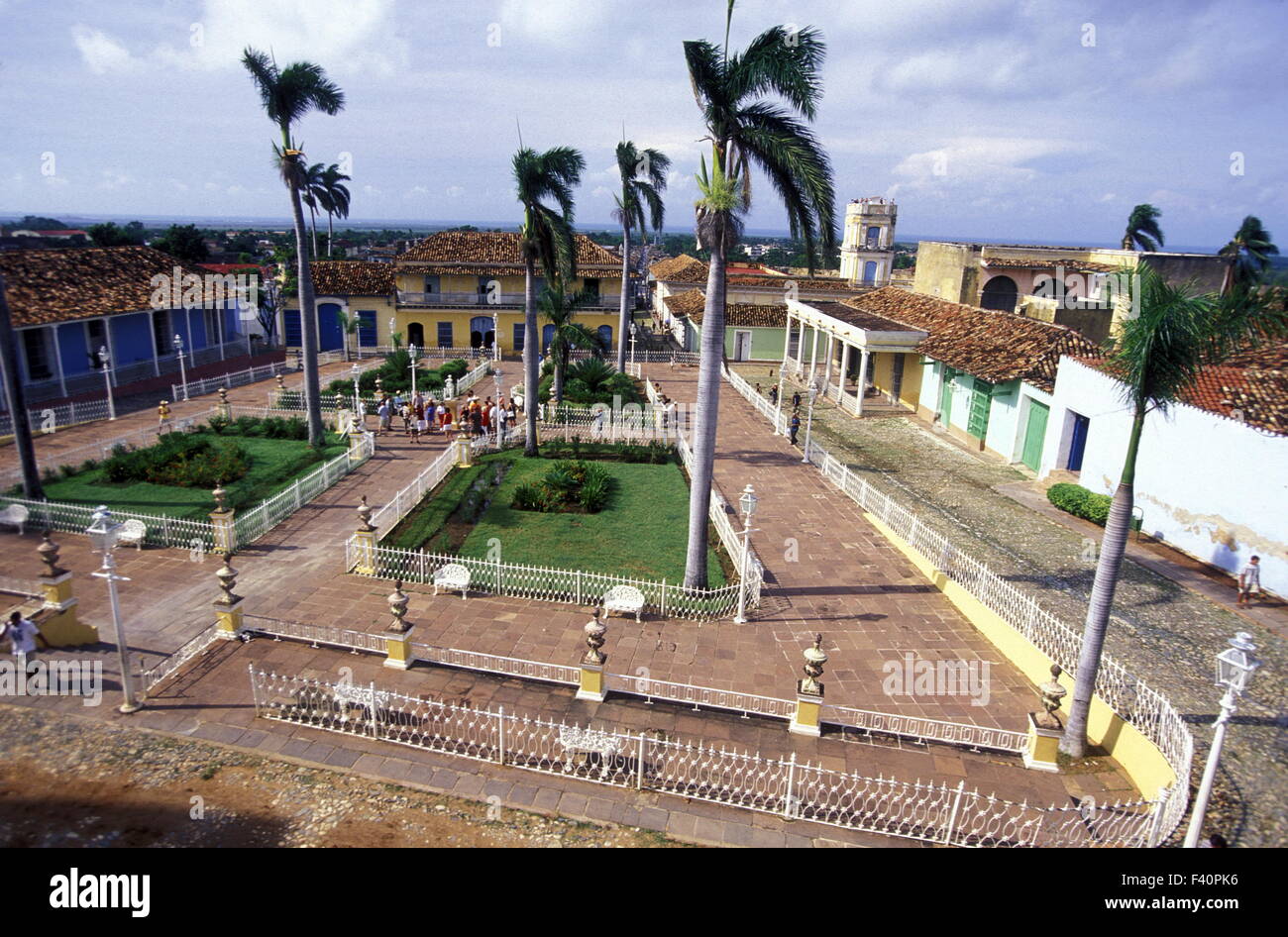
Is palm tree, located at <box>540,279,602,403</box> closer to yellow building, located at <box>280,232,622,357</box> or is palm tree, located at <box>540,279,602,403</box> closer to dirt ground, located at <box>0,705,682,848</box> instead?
yellow building, located at <box>280,232,622,357</box>

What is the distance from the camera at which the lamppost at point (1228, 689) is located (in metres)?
6.53

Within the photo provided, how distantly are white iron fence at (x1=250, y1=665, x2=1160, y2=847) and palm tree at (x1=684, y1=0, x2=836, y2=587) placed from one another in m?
5.19

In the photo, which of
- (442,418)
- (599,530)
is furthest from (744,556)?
(442,418)

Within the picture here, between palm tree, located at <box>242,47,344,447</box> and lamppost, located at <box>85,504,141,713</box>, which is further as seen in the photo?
palm tree, located at <box>242,47,344,447</box>

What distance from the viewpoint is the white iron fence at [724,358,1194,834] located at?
25.8ft

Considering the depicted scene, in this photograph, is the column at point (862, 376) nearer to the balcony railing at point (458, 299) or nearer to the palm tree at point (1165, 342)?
the balcony railing at point (458, 299)

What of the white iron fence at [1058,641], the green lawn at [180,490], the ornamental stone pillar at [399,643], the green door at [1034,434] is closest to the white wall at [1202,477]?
the green door at [1034,434]

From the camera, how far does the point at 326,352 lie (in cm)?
3416

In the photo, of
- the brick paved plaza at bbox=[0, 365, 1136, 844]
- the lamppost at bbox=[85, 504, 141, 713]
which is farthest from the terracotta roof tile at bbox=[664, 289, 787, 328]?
the lamppost at bbox=[85, 504, 141, 713]

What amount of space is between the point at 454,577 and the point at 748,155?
8.06 metres

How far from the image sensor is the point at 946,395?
83.8ft

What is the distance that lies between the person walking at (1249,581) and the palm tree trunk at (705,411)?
943 cm
